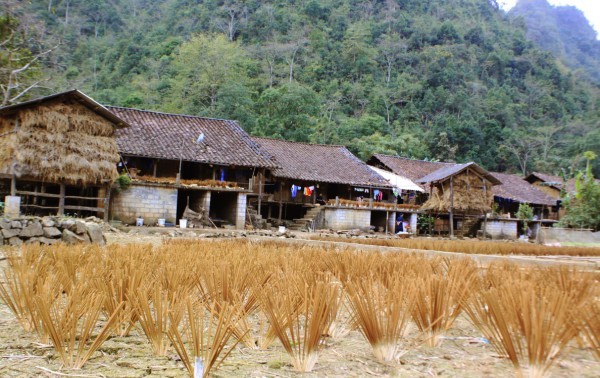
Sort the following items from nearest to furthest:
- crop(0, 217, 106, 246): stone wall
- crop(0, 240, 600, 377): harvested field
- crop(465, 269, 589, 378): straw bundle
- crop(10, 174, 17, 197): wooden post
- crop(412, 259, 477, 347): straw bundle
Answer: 1. crop(465, 269, 589, 378): straw bundle
2. crop(0, 240, 600, 377): harvested field
3. crop(412, 259, 477, 347): straw bundle
4. crop(0, 217, 106, 246): stone wall
5. crop(10, 174, 17, 197): wooden post

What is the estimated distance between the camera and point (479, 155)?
134ft

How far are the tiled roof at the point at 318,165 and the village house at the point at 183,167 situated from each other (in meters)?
2.80

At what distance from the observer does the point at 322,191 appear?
84.6 feet

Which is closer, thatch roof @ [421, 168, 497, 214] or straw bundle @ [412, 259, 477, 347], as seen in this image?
straw bundle @ [412, 259, 477, 347]

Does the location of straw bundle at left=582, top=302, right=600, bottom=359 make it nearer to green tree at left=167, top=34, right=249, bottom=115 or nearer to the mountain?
green tree at left=167, top=34, right=249, bottom=115

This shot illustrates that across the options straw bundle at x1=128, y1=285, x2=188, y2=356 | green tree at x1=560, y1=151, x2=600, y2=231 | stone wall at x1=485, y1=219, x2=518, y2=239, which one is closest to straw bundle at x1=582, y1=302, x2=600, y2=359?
straw bundle at x1=128, y1=285, x2=188, y2=356

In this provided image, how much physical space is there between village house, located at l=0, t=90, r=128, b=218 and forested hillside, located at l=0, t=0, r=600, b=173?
602 inches

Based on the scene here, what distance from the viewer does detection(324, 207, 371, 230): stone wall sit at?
23750mm

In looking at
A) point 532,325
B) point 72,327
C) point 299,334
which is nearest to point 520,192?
point 532,325

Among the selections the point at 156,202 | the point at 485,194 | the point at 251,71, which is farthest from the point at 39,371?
the point at 251,71

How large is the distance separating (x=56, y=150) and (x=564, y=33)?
3923 inches

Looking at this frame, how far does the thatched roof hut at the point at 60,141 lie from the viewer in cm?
1516

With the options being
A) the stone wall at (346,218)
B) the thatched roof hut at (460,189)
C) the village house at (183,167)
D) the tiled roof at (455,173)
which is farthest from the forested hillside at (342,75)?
the village house at (183,167)

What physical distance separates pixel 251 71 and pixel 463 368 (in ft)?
135
